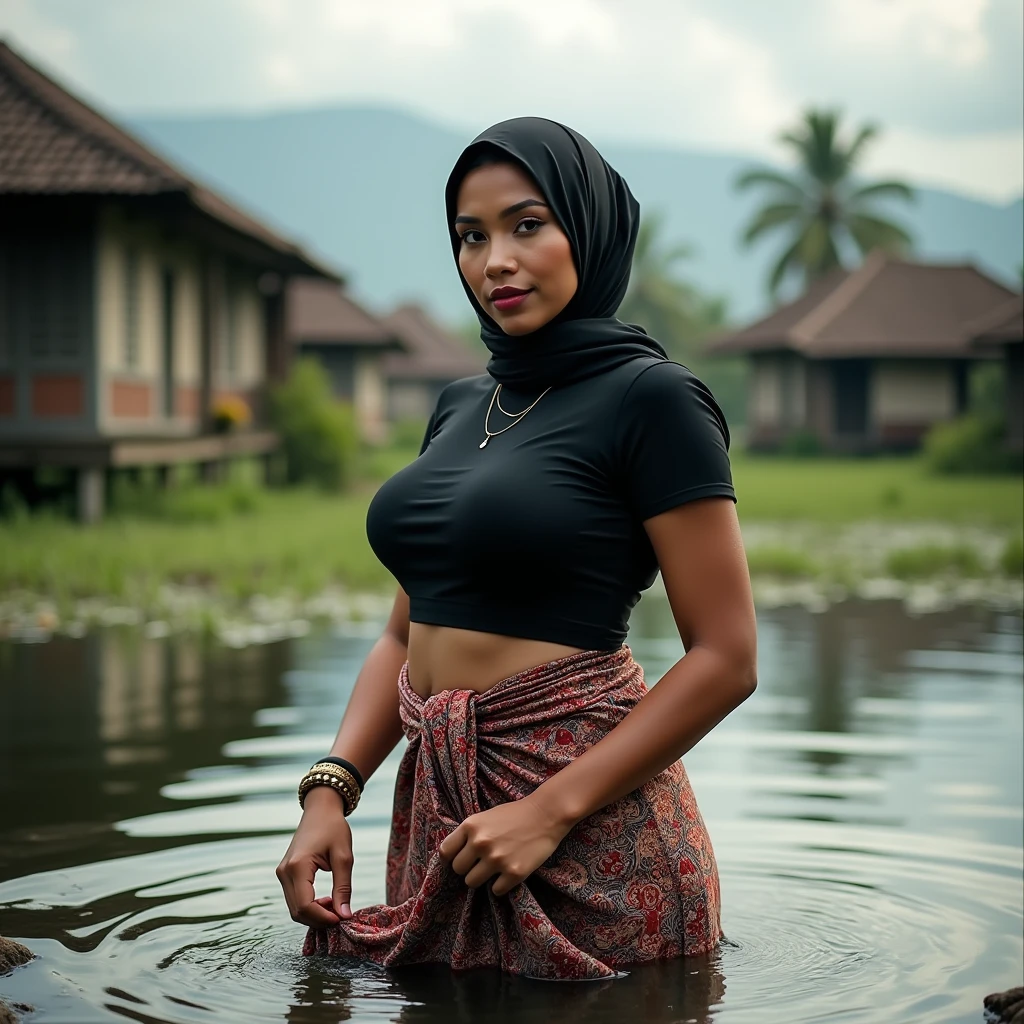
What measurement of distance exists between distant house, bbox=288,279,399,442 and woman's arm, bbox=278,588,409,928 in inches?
1555

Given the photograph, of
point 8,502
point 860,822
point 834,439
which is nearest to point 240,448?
point 8,502

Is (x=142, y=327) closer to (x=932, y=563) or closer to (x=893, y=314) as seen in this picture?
(x=932, y=563)

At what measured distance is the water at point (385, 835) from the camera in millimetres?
3005

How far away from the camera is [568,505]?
2654 mm

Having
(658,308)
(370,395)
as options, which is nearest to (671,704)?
(370,395)

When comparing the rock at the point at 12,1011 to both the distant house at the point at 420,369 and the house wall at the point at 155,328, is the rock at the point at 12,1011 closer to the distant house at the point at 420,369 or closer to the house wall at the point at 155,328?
the house wall at the point at 155,328

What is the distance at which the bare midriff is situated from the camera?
8.96 feet

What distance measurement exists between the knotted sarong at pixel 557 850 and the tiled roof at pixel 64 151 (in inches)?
475

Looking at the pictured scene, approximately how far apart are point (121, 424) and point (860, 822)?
12156 mm

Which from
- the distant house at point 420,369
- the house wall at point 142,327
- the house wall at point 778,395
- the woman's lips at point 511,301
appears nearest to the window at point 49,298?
the house wall at point 142,327

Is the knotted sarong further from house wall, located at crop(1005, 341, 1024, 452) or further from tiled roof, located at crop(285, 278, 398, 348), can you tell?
tiled roof, located at crop(285, 278, 398, 348)

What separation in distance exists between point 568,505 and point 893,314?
37255mm

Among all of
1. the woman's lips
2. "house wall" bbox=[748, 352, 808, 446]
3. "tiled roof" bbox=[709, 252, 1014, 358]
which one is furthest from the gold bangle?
"house wall" bbox=[748, 352, 808, 446]

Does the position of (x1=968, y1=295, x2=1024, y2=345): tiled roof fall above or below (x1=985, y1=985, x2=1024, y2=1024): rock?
above
